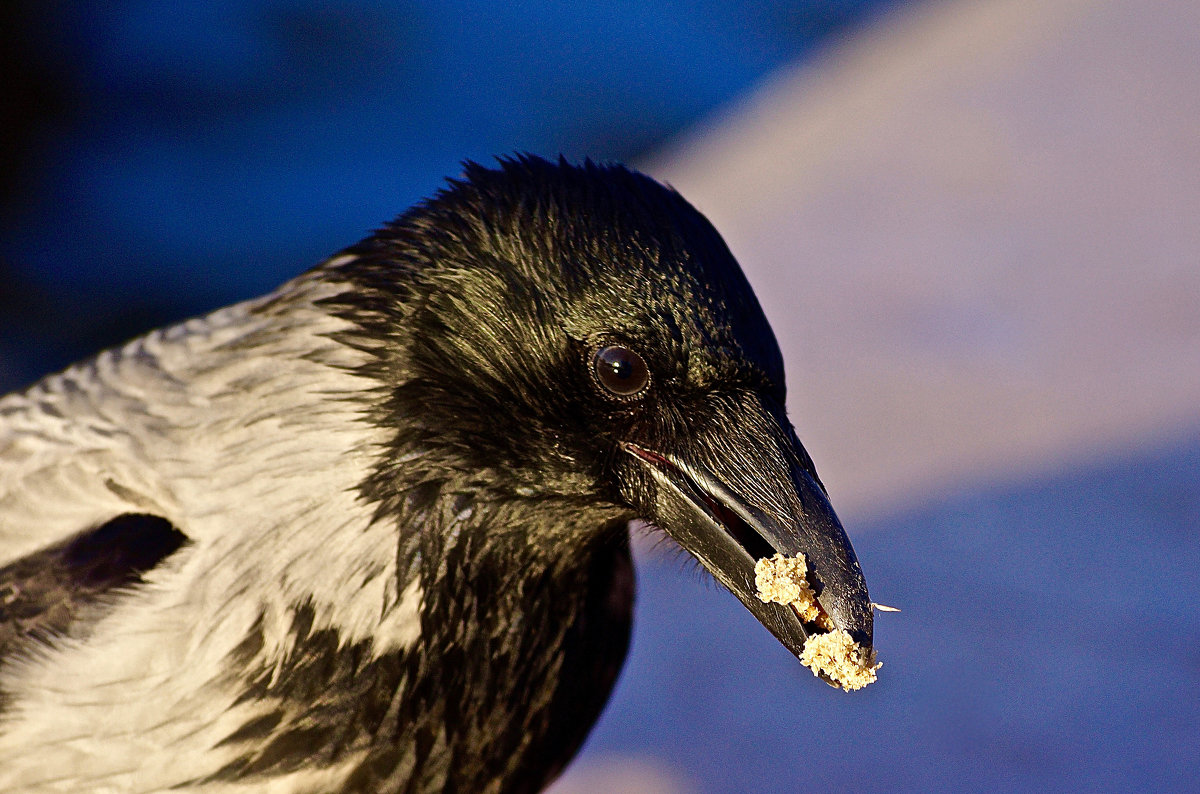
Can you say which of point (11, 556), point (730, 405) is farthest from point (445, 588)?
point (11, 556)

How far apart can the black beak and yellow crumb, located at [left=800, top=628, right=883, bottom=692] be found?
1 centimetres

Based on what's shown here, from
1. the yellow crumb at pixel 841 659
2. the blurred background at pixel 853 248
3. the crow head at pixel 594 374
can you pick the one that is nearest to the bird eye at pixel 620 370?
the crow head at pixel 594 374

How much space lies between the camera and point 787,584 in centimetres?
183

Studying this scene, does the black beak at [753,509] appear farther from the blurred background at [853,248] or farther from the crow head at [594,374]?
the blurred background at [853,248]

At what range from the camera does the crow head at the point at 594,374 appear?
187 cm

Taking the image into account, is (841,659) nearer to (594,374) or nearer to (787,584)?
(787,584)

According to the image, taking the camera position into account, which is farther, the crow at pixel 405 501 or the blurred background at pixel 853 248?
the blurred background at pixel 853 248

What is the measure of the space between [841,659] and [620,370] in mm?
462

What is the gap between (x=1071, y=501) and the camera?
389 centimetres

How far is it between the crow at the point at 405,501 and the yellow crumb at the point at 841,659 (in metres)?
0.03

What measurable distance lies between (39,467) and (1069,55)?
472cm

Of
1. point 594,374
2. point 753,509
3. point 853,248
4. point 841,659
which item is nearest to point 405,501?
point 594,374

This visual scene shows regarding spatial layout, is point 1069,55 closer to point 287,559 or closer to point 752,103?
point 752,103

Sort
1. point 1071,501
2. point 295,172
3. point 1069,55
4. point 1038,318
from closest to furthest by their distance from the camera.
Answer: point 1071,501 < point 1038,318 < point 1069,55 < point 295,172
